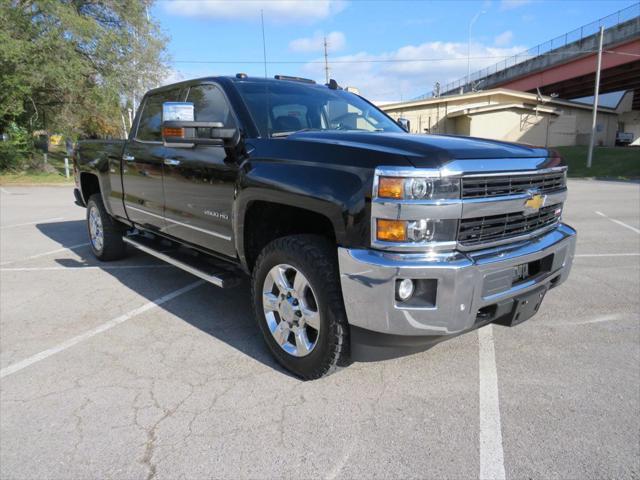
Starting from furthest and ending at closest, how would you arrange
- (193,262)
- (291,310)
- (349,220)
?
(193,262) → (291,310) → (349,220)

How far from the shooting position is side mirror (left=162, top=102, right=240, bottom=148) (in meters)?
3.12

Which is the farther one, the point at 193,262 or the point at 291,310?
the point at 193,262

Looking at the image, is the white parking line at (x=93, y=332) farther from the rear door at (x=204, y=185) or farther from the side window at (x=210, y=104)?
the side window at (x=210, y=104)

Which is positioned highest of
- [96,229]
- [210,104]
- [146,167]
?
[210,104]

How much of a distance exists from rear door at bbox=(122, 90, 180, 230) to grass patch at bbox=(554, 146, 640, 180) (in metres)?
22.6

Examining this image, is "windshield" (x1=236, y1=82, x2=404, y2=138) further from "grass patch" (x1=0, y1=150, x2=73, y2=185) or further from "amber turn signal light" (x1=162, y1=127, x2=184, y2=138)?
"grass patch" (x1=0, y1=150, x2=73, y2=185)

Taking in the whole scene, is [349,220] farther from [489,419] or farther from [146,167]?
[146,167]

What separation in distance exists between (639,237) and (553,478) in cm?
680

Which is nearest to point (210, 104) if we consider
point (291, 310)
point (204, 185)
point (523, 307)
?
point (204, 185)

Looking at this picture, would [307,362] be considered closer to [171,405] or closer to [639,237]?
[171,405]

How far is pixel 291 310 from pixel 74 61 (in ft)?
63.9

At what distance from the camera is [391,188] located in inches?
97.3

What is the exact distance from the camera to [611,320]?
13.5ft

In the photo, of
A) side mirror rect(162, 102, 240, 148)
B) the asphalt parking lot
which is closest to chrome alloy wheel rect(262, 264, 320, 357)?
the asphalt parking lot
